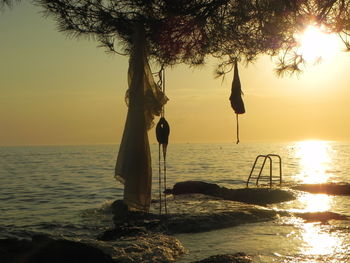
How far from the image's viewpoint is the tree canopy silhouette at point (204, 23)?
821 cm

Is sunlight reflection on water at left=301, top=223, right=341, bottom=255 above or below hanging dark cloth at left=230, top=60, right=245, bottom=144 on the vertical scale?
below

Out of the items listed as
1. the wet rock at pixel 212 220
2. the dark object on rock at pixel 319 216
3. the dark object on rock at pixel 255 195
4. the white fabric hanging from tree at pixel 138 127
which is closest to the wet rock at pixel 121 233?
the white fabric hanging from tree at pixel 138 127

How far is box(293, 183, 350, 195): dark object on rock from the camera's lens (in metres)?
16.8

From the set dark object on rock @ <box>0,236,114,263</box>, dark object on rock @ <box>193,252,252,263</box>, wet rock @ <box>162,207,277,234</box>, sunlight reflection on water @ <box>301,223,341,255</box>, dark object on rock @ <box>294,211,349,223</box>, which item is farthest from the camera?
dark object on rock @ <box>294,211,349,223</box>

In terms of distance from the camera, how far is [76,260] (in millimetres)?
5637

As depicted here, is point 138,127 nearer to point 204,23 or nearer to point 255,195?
point 204,23

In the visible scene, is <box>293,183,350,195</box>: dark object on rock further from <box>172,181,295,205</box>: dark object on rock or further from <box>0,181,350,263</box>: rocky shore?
<box>172,181,295,205</box>: dark object on rock

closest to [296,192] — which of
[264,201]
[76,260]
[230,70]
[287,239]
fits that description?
[264,201]

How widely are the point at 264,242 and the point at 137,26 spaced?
3868 millimetres

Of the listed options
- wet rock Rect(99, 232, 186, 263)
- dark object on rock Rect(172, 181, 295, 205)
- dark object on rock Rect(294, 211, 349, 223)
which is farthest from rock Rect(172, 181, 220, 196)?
wet rock Rect(99, 232, 186, 263)

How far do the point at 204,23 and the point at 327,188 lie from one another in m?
10.5

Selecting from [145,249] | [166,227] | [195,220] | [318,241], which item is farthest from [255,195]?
[145,249]

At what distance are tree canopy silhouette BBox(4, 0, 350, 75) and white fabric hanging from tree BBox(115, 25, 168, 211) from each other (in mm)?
509

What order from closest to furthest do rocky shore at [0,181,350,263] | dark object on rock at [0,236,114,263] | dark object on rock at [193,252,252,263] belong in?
dark object on rock at [0,236,114,263]
rocky shore at [0,181,350,263]
dark object on rock at [193,252,252,263]
